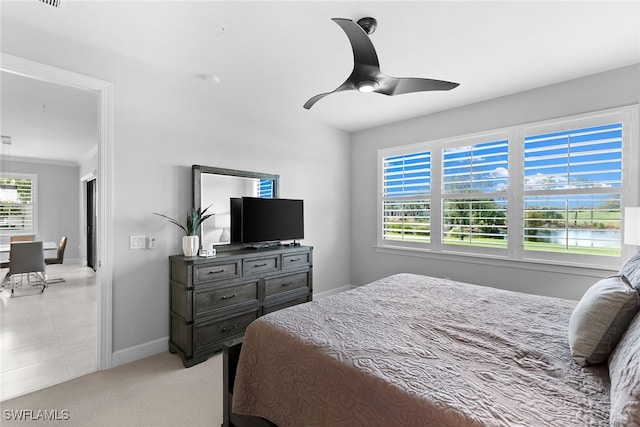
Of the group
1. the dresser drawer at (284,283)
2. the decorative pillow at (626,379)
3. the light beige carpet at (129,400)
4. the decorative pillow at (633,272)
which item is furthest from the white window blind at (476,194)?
the light beige carpet at (129,400)

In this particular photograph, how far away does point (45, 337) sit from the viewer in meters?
3.15

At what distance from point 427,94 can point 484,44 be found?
3.15 feet

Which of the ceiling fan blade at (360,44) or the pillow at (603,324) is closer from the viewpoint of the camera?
the pillow at (603,324)

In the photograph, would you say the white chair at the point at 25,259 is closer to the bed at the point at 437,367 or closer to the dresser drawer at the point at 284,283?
the dresser drawer at the point at 284,283

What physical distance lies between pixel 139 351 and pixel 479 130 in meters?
4.34

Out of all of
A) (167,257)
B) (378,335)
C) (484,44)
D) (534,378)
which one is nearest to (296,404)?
(378,335)

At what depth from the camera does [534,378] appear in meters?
1.12

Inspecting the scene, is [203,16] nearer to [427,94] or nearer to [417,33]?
[417,33]

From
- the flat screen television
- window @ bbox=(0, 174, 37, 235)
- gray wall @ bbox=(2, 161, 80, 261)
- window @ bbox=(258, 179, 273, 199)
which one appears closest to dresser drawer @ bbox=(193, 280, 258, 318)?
the flat screen television

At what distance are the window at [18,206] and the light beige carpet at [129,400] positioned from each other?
7262mm

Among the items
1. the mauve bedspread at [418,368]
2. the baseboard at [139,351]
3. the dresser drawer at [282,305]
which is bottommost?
the baseboard at [139,351]

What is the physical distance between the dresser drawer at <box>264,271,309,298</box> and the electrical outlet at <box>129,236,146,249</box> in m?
1.22

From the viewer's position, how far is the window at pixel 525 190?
2.81m

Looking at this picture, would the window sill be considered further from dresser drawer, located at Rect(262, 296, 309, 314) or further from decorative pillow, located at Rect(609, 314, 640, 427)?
decorative pillow, located at Rect(609, 314, 640, 427)
